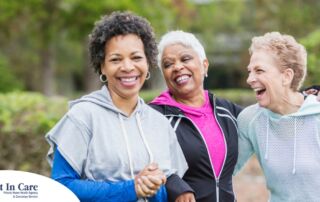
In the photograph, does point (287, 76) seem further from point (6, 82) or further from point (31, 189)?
point (6, 82)

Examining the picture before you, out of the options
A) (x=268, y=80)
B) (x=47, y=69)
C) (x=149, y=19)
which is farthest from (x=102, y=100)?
(x=47, y=69)

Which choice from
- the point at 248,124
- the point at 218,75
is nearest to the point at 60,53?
the point at 218,75

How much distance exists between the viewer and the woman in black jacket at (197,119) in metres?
3.97

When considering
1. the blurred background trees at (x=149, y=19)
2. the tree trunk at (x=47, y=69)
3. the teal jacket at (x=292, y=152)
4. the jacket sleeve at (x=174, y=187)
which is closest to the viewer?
the jacket sleeve at (x=174, y=187)

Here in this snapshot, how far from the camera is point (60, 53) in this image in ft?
98.2

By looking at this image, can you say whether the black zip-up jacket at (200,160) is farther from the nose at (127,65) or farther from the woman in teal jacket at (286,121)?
the nose at (127,65)

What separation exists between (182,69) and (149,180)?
1.05 metres

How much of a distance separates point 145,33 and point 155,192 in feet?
2.83

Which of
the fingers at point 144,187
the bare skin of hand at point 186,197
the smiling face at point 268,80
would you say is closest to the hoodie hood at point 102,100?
the fingers at point 144,187

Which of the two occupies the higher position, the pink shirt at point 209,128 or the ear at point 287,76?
the ear at point 287,76

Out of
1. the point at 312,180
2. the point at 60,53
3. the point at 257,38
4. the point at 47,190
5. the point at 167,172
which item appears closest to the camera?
the point at 47,190

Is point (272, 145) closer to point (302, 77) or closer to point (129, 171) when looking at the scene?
point (302, 77)

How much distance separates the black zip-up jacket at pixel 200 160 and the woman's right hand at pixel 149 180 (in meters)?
0.70

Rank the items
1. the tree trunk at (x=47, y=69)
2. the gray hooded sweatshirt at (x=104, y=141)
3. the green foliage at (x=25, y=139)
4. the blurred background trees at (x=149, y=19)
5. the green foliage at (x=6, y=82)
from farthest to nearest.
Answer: the green foliage at (x=6, y=82)
the tree trunk at (x=47, y=69)
the blurred background trees at (x=149, y=19)
the green foliage at (x=25, y=139)
the gray hooded sweatshirt at (x=104, y=141)
